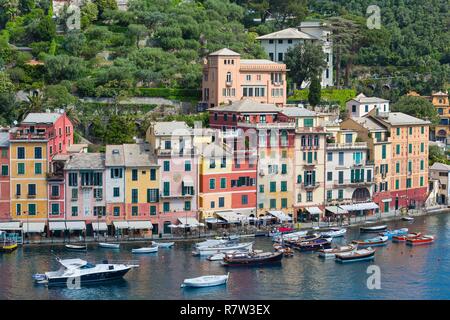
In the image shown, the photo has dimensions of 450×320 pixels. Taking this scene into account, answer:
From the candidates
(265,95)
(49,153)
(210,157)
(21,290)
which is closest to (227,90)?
(265,95)

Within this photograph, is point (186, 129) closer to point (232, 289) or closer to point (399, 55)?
point (232, 289)

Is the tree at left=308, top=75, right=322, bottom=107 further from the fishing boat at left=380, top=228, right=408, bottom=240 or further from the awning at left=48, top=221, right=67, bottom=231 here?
the awning at left=48, top=221, right=67, bottom=231

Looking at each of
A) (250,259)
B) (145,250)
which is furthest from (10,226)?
(250,259)

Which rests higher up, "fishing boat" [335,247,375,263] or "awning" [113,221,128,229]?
"awning" [113,221,128,229]

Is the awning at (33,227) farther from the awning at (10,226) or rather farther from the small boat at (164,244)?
the small boat at (164,244)

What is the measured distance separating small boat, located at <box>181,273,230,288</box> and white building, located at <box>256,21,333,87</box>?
128 feet

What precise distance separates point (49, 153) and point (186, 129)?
7928 millimetres

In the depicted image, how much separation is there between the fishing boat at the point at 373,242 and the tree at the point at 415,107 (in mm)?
25986

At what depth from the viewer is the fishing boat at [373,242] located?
49750 mm

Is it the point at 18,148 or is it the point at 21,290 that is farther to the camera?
the point at 18,148

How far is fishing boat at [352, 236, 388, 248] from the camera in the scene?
49.8m

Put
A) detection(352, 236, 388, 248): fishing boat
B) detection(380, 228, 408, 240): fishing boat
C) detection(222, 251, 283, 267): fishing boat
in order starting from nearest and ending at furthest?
detection(222, 251, 283, 267): fishing boat < detection(352, 236, 388, 248): fishing boat < detection(380, 228, 408, 240): fishing boat

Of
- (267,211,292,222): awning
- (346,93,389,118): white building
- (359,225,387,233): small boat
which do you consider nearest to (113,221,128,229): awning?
(267,211,292,222): awning

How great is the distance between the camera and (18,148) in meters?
50.0
